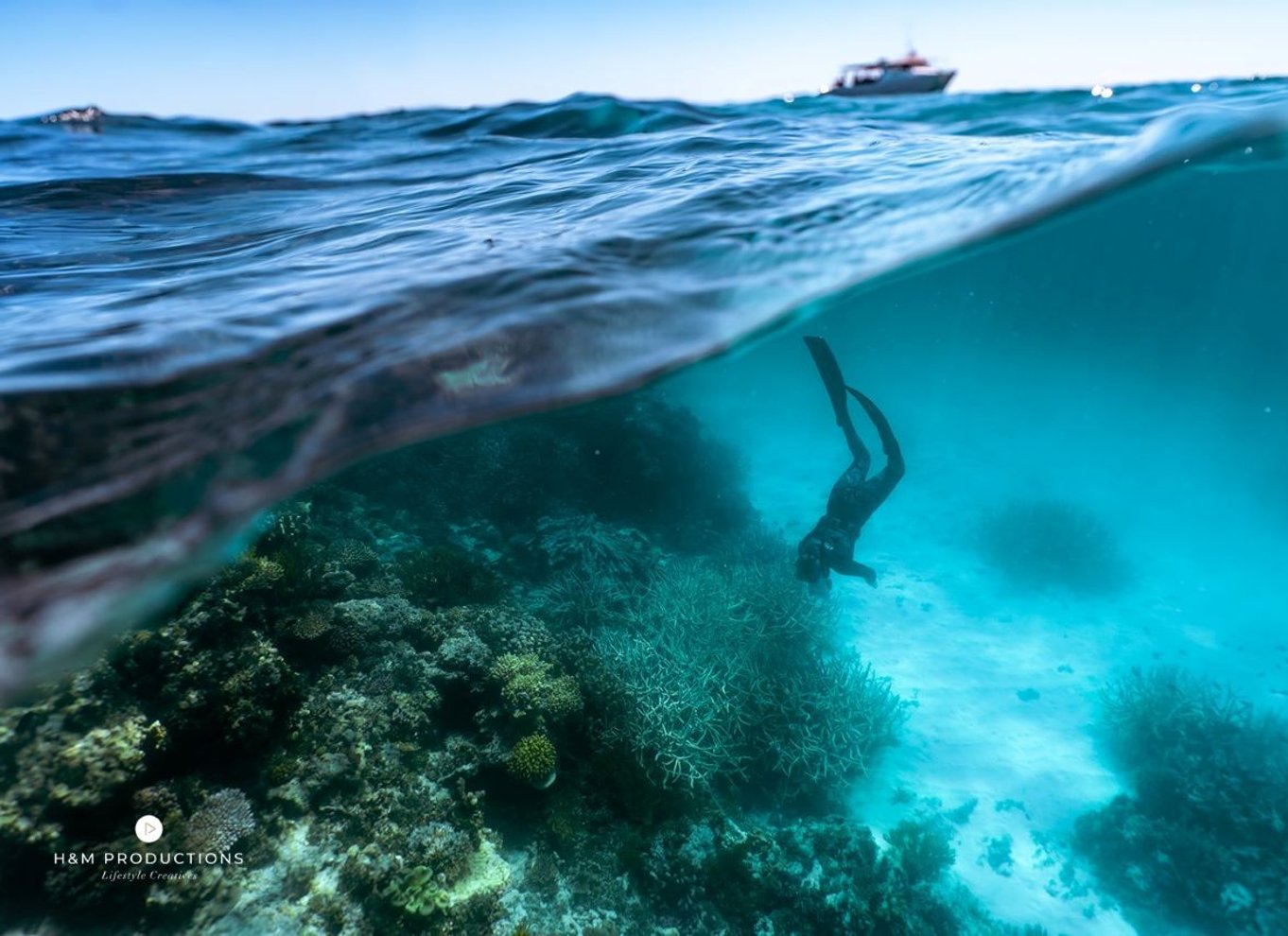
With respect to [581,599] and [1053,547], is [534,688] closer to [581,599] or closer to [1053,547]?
[581,599]

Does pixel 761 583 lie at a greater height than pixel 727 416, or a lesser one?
greater

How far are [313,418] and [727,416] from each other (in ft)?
111

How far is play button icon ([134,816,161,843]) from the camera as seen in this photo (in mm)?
4410

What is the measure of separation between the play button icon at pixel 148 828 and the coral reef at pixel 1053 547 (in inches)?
Result: 685

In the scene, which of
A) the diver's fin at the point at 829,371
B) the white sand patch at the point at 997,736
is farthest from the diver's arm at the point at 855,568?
the white sand patch at the point at 997,736

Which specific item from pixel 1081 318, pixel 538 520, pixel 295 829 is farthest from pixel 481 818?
pixel 1081 318

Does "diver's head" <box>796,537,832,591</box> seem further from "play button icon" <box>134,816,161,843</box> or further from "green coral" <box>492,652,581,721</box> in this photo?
"play button icon" <box>134,816,161,843</box>

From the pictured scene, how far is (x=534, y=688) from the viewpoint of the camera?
6445 millimetres

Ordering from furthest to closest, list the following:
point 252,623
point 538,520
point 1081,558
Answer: point 1081,558
point 538,520
point 252,623

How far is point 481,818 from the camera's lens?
18.9 ft

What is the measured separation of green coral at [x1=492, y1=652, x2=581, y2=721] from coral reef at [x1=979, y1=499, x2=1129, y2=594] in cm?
1380

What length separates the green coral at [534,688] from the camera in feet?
20.8

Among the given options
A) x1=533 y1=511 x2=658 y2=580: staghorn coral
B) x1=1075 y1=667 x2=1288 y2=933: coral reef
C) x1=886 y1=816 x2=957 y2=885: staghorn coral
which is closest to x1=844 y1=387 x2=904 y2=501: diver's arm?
x1=533 y1=511 x2=658 y2=580: staghorn coral

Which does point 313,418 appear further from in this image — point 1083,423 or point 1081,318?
point 1081,318
